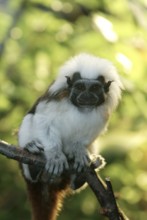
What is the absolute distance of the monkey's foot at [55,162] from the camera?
154 inches

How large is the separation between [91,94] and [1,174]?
6.29ft

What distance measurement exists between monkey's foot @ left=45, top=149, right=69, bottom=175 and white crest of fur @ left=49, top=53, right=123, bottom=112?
0.39m

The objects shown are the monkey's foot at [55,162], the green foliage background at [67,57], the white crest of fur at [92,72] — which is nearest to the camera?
the monkey's foot at [55,162]

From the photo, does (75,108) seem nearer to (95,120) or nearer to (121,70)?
(95,120)

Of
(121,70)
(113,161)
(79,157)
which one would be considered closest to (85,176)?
(79,157)

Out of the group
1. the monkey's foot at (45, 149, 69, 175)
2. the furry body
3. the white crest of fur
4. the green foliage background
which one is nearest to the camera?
the monkey's foot at (45, 149, 69, 175)

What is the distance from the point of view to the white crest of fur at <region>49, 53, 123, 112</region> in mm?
4203

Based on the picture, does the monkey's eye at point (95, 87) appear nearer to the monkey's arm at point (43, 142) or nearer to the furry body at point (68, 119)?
the furry body at point (68, 119)

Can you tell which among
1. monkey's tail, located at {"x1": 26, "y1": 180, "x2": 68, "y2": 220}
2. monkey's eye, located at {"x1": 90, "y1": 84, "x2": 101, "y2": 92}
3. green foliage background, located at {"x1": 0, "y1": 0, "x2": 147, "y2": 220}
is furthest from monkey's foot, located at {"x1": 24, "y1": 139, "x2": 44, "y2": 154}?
green foliage background, located at {"x1": 0, "y1": 0, "x2": 147, "y2": 220}

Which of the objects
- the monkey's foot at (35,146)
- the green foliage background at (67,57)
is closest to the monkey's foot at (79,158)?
the monkey's foot at (35,146)

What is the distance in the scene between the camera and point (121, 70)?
5156 mm

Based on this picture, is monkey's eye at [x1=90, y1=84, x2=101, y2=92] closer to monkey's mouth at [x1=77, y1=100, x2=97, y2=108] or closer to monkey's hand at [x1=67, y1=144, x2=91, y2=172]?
monkey's mouth at [x1=77, y1=100, x2=97, y2=108]

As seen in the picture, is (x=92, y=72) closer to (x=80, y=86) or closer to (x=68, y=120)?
(x=80, y=86)

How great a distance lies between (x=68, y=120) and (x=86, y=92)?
189 millimetres
